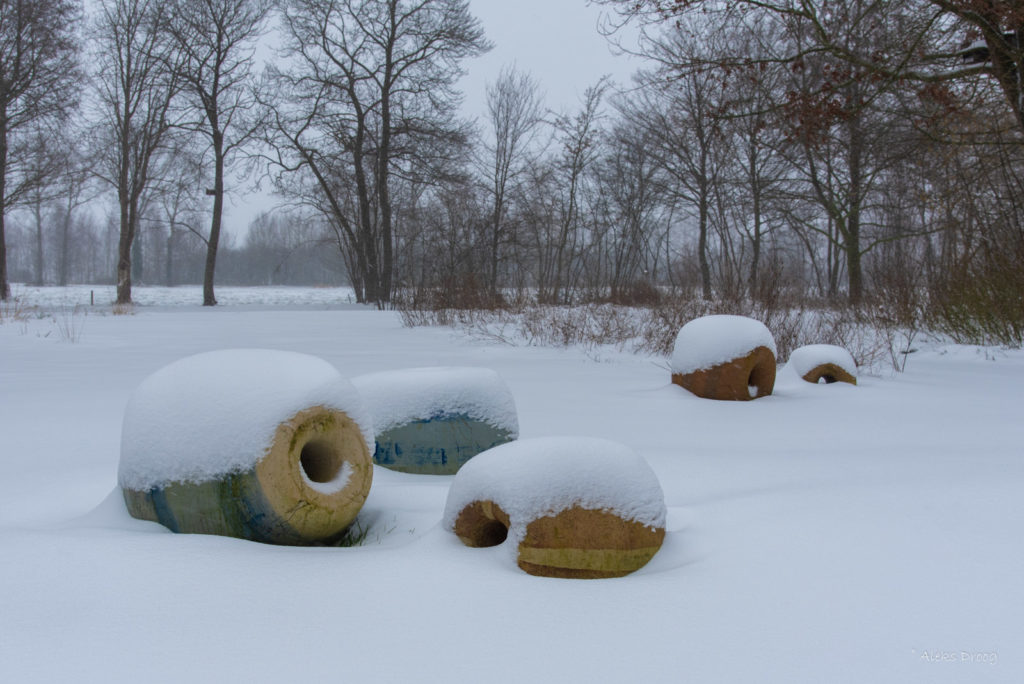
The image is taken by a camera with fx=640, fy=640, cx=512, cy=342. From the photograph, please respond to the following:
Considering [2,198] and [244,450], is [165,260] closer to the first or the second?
[2,198]

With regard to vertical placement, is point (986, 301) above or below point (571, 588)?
above

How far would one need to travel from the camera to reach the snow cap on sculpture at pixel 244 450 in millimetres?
1894

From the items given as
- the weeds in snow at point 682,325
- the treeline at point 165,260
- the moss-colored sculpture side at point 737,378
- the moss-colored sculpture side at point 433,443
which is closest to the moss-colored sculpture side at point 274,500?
the moss-colored sculpture side at point 433,443

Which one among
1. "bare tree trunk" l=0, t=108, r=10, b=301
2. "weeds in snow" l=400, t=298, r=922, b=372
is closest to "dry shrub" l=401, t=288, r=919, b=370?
"weeds in snow" l=400, t=298, r=922, b=372

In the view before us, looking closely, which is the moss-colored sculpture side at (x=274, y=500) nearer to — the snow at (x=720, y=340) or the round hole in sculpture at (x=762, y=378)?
the snow at (x=720, y=340)

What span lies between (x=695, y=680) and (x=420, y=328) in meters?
9.41

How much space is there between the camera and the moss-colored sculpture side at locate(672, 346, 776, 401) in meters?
4.52

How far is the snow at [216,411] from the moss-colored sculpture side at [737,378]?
309cm

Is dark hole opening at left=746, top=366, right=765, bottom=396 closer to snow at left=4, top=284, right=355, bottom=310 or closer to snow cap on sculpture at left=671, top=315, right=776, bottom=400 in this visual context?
snow cap on sculpture at left=671, top=315, right=776, bottom=400

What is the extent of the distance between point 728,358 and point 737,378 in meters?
0.16

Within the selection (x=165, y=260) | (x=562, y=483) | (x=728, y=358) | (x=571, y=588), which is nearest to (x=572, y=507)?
(x=562, y=483)

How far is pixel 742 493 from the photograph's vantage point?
255cm

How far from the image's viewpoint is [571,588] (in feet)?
5.57

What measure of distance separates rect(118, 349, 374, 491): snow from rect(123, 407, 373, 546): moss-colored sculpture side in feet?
0.10
